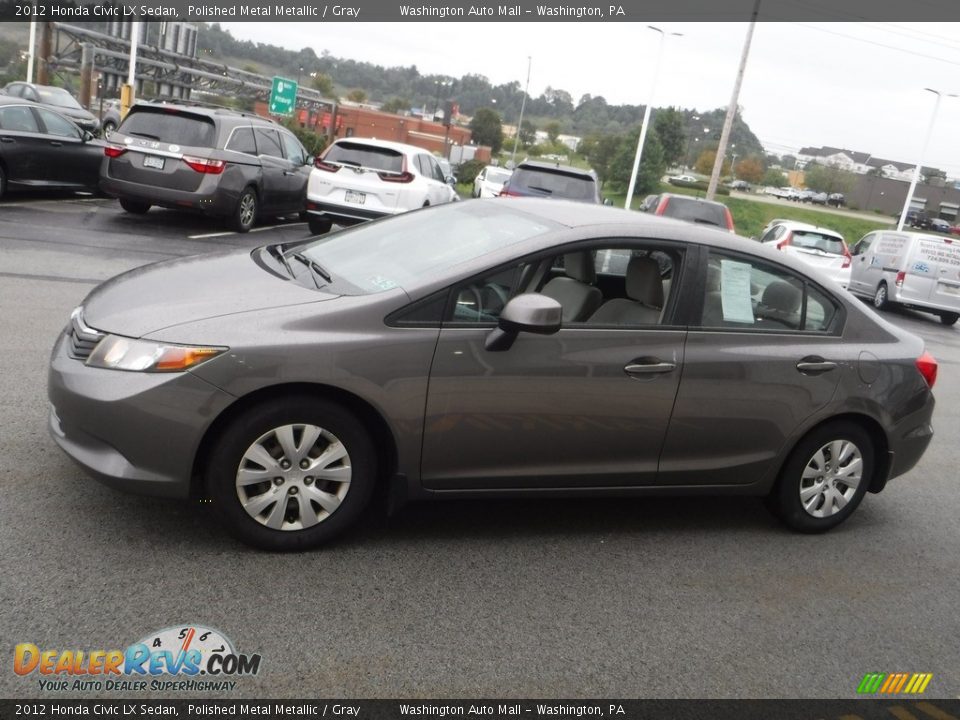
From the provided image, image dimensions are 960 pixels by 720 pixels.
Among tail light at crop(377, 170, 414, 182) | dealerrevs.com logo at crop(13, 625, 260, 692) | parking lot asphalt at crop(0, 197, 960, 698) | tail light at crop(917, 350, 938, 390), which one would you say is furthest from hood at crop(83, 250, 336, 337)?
tail light at crop(377, 170, 414, 182)

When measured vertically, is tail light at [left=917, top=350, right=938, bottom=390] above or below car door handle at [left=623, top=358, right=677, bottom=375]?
above

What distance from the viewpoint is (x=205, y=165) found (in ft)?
43.2

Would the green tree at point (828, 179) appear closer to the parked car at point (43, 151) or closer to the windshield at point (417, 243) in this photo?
the parked car at point (43, 151)

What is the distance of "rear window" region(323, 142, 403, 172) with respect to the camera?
1484cm

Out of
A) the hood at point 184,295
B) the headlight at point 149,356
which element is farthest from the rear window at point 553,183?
the headlight at point 149,356

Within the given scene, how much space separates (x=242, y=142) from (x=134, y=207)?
2079 millimetres

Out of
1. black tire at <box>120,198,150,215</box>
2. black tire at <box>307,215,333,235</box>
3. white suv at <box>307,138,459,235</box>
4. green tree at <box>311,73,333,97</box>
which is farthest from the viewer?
green tree at <box>311,73,333,97</box>

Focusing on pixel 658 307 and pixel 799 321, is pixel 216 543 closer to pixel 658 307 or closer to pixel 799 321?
pixel 658 307

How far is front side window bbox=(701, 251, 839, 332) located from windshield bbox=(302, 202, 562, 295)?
34.2 inches

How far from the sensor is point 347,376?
12.5ft

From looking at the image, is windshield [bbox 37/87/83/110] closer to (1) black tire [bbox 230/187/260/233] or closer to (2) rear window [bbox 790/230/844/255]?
(1) black tire [bbox 230/187/260/233]

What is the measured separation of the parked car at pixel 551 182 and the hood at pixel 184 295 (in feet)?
40.8

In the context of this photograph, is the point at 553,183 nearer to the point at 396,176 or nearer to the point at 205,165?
the point at 396,176

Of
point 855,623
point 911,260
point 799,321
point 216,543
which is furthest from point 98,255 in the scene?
point 911,260
